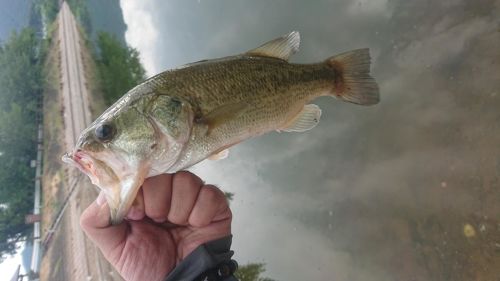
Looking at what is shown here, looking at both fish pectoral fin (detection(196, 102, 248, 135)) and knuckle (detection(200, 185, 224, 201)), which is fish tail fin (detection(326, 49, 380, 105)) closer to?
fish pectoral fin (detection(196, 102, 248, 135))

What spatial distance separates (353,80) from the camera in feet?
7.47

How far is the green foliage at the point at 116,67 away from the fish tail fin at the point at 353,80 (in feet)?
45.3

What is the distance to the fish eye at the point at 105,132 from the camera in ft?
4.57

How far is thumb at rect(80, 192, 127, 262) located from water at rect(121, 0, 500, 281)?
5197mm

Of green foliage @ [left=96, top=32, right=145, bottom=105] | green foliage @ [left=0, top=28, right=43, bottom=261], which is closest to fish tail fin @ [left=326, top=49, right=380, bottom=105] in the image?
green foliage @ [left=96, top=32, right=145, bottom=105]

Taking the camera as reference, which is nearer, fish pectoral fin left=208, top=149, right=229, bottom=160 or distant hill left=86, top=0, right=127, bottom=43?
fish pectoral fin left=208, top=149, right=229, bottom=160

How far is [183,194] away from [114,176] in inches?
11.0

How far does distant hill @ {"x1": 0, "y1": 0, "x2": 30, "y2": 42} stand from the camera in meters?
→ 16.6

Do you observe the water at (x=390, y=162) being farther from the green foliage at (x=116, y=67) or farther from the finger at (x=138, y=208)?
the green foliage at (x=116, y=67)

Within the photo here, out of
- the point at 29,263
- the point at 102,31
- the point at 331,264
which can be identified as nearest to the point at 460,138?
the point at 331,264

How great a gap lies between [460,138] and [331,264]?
3719mm

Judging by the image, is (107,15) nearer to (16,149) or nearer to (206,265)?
(16,149)

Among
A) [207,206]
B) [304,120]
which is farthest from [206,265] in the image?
[304,120]

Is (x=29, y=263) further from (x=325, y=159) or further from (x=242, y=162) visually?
(x=325, y=159)
